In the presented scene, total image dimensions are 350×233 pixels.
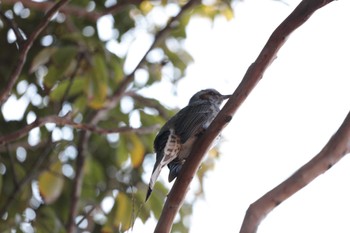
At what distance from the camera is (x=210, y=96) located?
4.85 m

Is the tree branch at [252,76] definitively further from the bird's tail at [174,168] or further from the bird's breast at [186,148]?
the bird's breast at [186,148]

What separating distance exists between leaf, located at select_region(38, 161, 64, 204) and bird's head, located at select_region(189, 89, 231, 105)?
3.64ft

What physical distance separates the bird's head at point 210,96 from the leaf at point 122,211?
2.80 feet

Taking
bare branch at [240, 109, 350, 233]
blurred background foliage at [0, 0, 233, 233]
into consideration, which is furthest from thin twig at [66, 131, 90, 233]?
bare branch at [240, 109, 350, 233]

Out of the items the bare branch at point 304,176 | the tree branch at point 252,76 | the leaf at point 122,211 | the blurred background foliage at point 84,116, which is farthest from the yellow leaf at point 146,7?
the bare branch at point 304,176

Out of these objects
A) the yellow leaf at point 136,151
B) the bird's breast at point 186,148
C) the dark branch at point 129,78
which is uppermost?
the bird's breast at point 186,148

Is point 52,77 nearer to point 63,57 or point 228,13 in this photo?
point 63,57

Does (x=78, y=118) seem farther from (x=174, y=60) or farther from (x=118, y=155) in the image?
(x=174, y=60)

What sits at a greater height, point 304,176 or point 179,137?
point 304,176

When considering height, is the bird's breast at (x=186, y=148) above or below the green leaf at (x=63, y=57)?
below

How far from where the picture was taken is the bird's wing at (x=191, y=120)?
4082mm

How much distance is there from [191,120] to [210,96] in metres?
0.72

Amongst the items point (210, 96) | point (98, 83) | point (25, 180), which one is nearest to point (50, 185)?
point (25, 180)

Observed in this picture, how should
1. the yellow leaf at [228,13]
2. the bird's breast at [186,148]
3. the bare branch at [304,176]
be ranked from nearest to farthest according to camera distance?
1. the bare branch at [304,176]
2. the bird's breast at [186,148]
3. the yellow leaf at [228,13]
